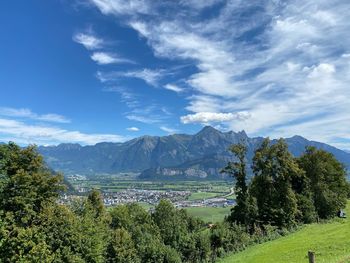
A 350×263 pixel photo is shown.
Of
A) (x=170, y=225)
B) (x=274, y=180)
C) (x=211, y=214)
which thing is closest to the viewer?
(x=274, y=180)

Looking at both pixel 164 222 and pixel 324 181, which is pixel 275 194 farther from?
pixel 164 222

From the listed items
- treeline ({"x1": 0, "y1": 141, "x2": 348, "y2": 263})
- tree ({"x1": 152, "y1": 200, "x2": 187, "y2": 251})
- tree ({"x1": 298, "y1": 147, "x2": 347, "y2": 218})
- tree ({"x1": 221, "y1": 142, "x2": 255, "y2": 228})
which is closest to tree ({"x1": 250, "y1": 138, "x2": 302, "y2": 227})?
treeline ({"x1": 0, "y1": 141, "x2": 348, "y2": 263})

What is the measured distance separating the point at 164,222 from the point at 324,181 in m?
27.7

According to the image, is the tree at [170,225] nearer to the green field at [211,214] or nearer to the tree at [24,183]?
the tree at [24,183]

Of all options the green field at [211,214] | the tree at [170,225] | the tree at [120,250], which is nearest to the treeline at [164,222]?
the tree at [120,250]

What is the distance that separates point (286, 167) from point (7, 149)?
34844mm

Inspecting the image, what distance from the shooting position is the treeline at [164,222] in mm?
35094

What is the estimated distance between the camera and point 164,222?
64.1 metres

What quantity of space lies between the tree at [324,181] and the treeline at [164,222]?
143 millimetres

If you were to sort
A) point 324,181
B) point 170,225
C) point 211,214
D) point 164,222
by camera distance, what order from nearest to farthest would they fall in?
1. point 324,181
2. point 170,225
3. point 164,222
4. point 211,214

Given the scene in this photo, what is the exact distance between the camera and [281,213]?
4772 centimetres

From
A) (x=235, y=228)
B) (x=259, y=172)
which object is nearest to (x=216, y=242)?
(x=235, y=228)

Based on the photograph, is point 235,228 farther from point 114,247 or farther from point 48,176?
point 48,176

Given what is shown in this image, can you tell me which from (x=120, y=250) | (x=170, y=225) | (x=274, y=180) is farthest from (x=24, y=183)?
(x=274, y=180)
